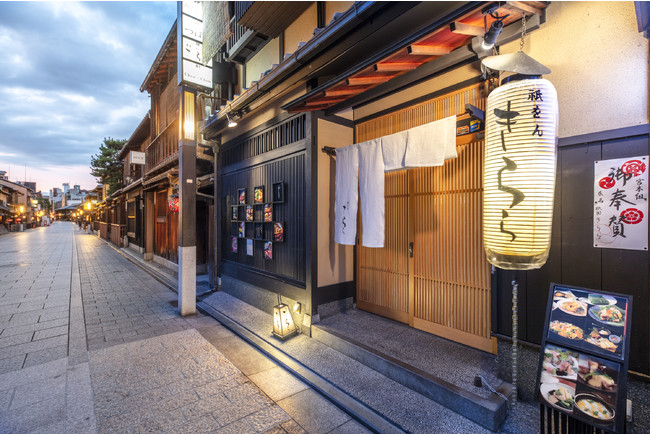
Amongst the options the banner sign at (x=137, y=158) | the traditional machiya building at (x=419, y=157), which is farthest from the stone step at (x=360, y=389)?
the banner sign at (x=137, y=158)

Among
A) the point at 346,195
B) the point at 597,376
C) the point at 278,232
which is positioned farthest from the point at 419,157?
the point at 278,232

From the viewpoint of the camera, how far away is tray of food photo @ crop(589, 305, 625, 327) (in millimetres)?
2578

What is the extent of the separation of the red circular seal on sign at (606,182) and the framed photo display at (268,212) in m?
6.32

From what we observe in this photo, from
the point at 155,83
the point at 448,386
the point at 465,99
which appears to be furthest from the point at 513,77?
the point at 155,83

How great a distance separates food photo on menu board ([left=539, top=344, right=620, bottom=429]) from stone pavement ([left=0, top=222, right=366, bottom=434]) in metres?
2.15

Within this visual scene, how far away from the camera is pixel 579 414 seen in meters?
2.53

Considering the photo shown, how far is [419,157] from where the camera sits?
15.6 feet

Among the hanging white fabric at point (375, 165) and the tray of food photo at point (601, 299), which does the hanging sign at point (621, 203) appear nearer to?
the tray of food photo at point (601, 299)

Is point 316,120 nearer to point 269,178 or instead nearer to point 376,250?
point 269,178

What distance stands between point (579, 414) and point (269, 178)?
23.2 ft


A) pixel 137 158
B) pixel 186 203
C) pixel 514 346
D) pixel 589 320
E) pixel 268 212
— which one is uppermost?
pixel 137 158

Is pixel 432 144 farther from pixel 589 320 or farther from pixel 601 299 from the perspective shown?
pixel 589 320

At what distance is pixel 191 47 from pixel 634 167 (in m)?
A: 9.93

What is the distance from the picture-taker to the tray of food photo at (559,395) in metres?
2.60
